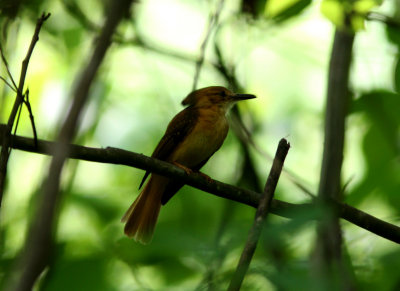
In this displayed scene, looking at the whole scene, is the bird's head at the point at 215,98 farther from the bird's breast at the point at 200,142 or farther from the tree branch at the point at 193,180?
the tree branch at the point at 193,180

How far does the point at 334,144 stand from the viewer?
3.60m

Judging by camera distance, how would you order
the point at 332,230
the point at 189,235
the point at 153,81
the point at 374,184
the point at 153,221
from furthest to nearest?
1. the point at 153,81
2. the point at 153,221
3. the point at 374,184
4. the point at 332,230
5. the point at 189,235

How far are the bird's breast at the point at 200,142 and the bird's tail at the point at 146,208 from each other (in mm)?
270

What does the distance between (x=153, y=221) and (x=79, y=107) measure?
364cm

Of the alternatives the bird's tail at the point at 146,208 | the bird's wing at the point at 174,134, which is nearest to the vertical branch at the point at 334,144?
the bird's wing at the point at 174,134

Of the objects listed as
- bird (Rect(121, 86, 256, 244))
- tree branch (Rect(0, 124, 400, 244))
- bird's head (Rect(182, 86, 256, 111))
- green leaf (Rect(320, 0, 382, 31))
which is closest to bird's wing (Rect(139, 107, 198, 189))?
bird (Rect(121, 86, 256, 244))

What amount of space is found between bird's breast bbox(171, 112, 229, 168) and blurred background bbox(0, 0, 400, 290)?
16cm

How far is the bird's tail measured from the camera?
4742mm

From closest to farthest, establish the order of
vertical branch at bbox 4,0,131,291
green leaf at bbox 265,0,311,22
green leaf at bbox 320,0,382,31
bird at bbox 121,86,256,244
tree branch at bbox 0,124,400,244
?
1. vertical branch at bbox 4,0,131,291
2. tree branch at bbox 0,124,400,244
3. green leaf at bbox 320,0,382,31
4. green leaf at bbox 265,0,311,22
5. bird at bbox 121,86,256,244

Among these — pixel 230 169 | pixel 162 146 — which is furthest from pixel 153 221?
pixel 230 169

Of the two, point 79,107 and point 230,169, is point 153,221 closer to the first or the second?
point 230,169

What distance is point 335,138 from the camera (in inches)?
143

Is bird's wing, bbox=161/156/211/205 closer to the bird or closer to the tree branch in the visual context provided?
the bird

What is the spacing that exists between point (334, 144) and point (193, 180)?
0.87 m
